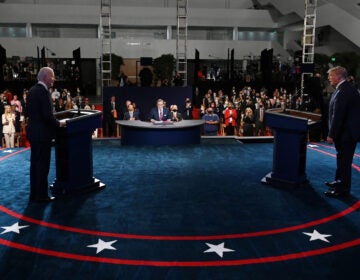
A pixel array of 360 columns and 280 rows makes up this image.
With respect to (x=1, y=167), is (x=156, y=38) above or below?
above

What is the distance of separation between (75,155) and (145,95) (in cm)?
625

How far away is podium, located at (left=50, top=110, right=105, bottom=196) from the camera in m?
4.79

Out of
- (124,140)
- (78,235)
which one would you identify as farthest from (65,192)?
(124,140)

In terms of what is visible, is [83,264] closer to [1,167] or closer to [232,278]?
[232,278]

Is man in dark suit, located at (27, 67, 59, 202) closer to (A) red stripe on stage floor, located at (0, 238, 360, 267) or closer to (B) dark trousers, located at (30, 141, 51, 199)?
(B) dark trousers, located at (30, 141, 51, 199)

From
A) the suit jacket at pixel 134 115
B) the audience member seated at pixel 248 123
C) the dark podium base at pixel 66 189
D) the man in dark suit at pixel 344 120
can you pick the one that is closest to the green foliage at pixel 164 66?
the suit jacket at pixel 134 115

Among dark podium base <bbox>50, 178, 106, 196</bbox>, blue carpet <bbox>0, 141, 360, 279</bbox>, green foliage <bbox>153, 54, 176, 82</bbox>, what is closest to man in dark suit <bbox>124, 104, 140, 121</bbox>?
blue carpet <bbox>0, 141, 360, 279</bbox>

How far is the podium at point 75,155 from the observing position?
4785 mm

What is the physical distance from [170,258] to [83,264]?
701 millimetres

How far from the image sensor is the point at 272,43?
84.6 feet

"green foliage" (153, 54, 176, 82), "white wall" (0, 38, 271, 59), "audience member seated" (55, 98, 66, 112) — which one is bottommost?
"audience member seated" (55, 98, 66, 112)

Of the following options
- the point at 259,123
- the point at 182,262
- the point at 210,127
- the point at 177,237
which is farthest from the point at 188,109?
the point at 182,262

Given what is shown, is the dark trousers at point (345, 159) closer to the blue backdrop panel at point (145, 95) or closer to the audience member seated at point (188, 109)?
the audience member seated at point (188, 109)

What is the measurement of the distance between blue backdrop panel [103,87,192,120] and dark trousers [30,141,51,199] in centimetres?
643
